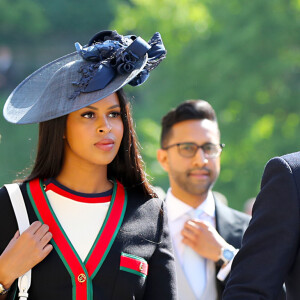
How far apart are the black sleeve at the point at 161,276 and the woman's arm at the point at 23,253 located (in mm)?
486

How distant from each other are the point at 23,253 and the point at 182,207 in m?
1.77

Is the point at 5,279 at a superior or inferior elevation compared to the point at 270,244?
inferior

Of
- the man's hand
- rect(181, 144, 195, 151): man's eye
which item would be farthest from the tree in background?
the man's hand

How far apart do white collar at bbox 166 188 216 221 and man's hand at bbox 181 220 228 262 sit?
5.7 inches

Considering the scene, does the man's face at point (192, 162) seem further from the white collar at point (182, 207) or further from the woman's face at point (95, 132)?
the woman's face at point (95, 132)

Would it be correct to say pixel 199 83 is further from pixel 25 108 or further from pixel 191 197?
pixel 25 108

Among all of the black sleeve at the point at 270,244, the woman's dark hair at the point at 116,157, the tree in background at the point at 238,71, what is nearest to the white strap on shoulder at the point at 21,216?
the woman's dark hair at the point at 116,157

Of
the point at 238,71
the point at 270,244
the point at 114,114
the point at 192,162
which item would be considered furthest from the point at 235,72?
the point at 270,244

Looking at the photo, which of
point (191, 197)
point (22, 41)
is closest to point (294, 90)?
point (191, 197)

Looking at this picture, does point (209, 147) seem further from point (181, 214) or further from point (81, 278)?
point (81, 278)

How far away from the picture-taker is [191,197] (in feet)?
→ 17.2

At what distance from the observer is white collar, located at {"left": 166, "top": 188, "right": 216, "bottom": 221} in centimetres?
514

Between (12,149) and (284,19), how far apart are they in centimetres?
827

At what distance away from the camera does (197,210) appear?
5.16 meters
